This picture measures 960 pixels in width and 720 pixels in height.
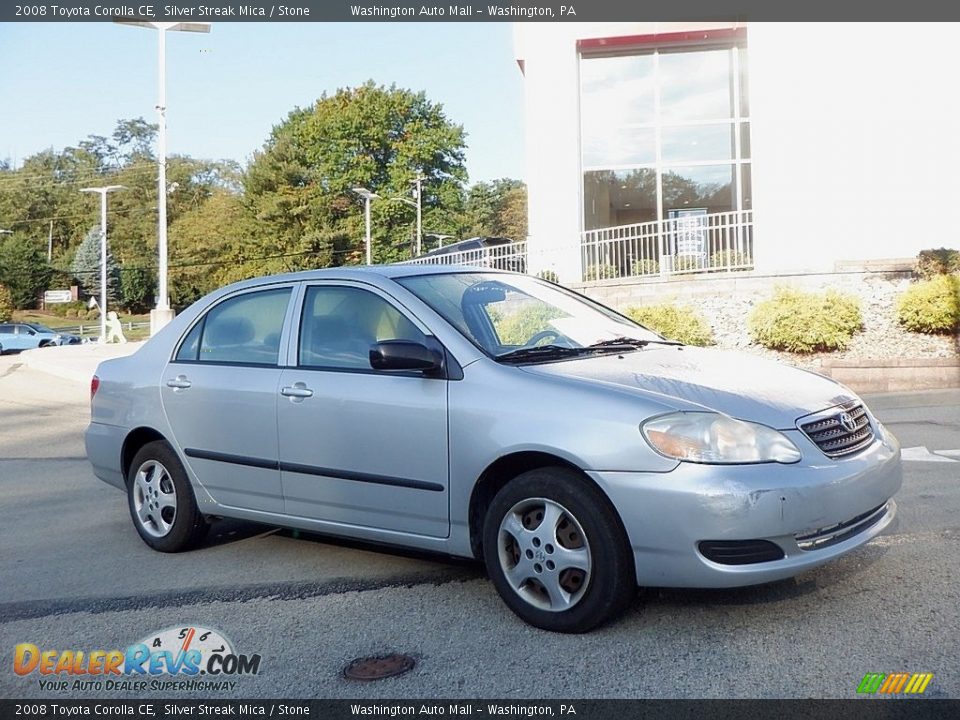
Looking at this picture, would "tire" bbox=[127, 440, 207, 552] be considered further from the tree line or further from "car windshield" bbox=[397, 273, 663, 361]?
the tree line

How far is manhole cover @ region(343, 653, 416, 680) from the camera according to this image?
369 centimetres

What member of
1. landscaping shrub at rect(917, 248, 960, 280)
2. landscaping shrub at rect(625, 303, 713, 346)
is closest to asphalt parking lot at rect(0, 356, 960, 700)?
landscaping shrub at rect(625, 303, 713, 346)

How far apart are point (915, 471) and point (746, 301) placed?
9.81 metres

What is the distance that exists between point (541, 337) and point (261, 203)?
6576 centimetres

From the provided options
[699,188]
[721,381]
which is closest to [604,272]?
[699,188]

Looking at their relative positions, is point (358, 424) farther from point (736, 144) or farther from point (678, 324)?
point (736, 144)

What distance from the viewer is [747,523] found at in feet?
12.1

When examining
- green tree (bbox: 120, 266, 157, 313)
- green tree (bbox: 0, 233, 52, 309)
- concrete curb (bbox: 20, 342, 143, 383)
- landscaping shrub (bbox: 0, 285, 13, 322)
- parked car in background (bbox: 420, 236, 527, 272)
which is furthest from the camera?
green tree (bbox: 120, 266, 157, 313)

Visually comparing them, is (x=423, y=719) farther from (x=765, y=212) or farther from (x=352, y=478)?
(x=765, y=212)

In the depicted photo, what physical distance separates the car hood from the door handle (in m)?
1.17

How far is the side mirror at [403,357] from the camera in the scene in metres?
4.36

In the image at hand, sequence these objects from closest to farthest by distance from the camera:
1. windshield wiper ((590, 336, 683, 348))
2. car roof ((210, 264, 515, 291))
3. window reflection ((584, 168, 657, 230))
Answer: windshield wiper ((590, 336, 683, 348)) → car roof ((210, 264, 515, 291)) → window reflection ((584, 168, 657, 230))

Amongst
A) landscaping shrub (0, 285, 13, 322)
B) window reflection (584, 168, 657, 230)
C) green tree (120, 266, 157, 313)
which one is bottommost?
window reflection (584, 168, 657, 230)
